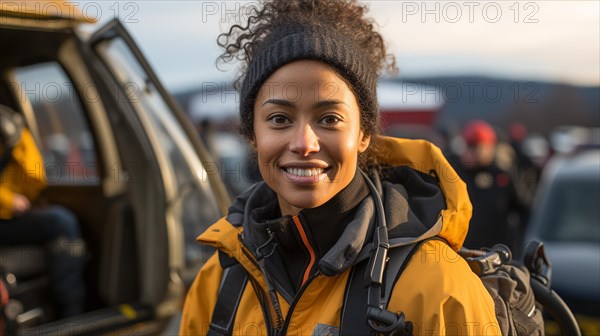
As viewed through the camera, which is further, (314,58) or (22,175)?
(22,175)

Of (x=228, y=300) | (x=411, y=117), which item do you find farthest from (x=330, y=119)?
(x=411, y=117)

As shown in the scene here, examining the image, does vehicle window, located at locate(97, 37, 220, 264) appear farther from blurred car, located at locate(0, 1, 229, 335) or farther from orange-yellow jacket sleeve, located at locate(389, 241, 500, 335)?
orange-yellow jacket sleeve, located at locate(389, 241, 500, 335)

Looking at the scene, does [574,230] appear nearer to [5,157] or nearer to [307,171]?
[307,171]

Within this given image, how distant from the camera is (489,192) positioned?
5594 millimetres

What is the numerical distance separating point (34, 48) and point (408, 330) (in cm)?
336

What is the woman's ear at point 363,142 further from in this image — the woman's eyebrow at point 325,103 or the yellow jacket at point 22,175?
the yellow jacket at point 22,175

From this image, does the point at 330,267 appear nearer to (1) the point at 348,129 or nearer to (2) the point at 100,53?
(1) the point at 348,129

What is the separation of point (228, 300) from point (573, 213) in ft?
11.8

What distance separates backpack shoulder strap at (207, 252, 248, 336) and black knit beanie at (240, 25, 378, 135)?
0.42 m

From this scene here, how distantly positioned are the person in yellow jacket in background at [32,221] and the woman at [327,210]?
2298mm

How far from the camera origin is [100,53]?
11.5 ft

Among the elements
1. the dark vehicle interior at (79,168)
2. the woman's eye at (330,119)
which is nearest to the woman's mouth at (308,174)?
the woman's eye at (330,119)

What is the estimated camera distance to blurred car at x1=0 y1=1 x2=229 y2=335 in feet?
11.3

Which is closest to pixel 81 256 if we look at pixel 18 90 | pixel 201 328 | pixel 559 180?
pixel 18 90
